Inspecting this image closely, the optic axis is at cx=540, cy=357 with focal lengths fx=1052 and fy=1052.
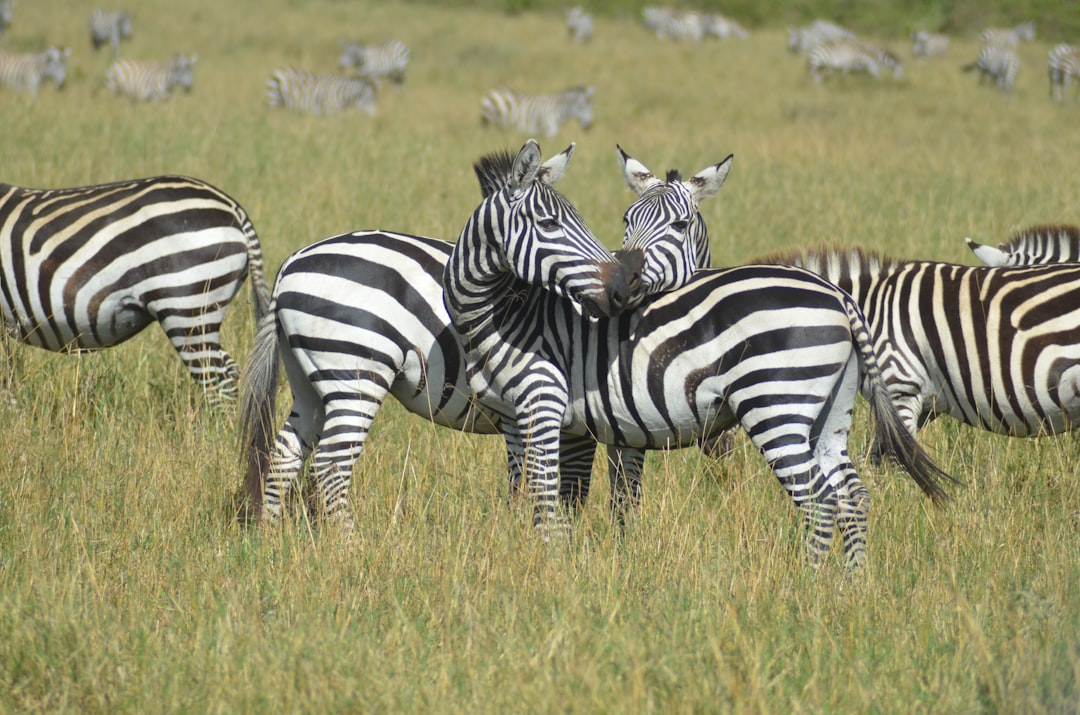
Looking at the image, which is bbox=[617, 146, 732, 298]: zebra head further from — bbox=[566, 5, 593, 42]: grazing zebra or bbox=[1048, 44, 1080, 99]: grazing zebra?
bbox=[566, 5, 593, 42]: grazing zebra

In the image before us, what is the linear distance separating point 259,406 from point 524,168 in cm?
162

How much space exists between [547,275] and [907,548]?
1.84 meters

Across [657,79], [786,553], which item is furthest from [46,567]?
[657,79]

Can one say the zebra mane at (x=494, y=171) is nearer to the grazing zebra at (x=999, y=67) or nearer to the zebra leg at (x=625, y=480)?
the zebra leg at (x=625, y=480)

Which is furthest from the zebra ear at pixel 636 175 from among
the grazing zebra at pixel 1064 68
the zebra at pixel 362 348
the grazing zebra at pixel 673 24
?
the grazing zebra at pixel 673 24

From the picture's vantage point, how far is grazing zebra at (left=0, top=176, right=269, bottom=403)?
18.6 ft

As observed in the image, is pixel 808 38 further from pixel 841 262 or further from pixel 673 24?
pixel 841 262

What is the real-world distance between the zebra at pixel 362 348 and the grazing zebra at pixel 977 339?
1393 mm

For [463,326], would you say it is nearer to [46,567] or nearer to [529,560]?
[529,560]

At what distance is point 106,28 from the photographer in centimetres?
2567

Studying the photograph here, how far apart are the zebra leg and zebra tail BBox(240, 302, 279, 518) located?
154 cm

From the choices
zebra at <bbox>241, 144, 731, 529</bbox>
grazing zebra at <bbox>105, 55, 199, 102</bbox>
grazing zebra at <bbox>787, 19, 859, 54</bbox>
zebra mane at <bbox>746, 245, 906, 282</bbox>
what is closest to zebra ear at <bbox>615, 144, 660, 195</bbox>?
zebra at <bbox>241, 144, 731, 529</bbox>

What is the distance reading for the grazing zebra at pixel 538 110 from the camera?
63.1ft

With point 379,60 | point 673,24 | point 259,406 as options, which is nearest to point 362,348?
point 259,406
